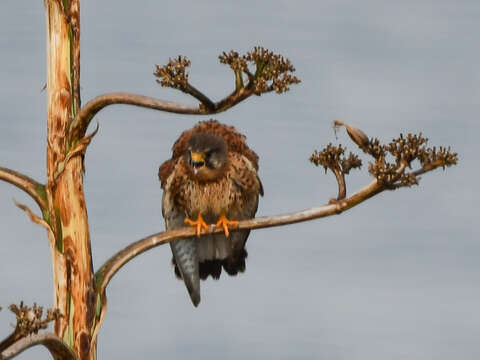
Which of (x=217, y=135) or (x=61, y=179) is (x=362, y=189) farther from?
(x=61, y=179)

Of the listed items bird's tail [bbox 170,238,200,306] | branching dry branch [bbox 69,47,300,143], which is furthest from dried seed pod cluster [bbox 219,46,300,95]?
bird's tail [bbox 170,238,200,306]

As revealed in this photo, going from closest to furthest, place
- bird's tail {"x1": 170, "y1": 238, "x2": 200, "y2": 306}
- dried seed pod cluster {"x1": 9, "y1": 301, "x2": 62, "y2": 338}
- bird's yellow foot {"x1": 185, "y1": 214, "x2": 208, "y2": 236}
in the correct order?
dried seed pod cluster {"x1": 9, "y1": 301, "x2": 62, "y2": 338} → bird's yellow foot {"x1": 185, "y1": 214, "x2": 208, "y2": 236} → bird's tail {"x1": 170, "y1": 238, "x2": 200, "y2": 306}

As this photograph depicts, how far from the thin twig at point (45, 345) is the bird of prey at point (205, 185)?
2.37m

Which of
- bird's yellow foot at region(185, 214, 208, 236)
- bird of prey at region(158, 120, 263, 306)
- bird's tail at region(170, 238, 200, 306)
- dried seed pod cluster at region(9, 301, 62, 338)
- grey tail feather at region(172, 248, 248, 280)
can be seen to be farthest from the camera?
grey tail feather at region(172, 248, 248, 280)

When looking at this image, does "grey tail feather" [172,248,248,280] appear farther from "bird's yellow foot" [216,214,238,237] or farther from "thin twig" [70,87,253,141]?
"thin twig" [70,87,253,141]

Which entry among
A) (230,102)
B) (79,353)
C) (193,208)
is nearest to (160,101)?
(230,102)

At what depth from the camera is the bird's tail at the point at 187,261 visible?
1455cm

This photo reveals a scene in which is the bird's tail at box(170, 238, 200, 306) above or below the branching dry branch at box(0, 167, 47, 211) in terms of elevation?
below

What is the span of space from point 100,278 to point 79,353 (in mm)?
974

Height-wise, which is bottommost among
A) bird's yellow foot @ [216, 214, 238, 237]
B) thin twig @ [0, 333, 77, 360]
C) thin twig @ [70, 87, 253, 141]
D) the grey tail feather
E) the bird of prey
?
thin twig @ [0, 333, 77, 360]

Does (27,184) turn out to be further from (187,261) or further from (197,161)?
(187,261)

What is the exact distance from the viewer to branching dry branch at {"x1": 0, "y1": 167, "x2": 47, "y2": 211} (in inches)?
503

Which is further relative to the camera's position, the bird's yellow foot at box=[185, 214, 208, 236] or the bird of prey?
the bird of prey

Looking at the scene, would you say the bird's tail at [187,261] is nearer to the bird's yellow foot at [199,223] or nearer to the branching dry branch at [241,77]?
the bird's yellow foot at [199,223]
